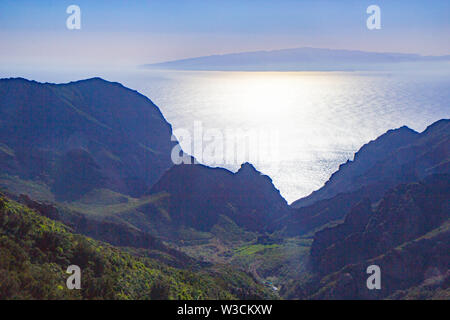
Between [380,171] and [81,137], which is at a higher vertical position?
[81,137]

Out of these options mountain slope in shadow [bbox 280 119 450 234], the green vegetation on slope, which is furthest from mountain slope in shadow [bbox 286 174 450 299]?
the green vegetation on slope

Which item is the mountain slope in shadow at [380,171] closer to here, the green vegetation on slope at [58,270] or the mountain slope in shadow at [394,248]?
the mountain slope in shadow at [394,248]

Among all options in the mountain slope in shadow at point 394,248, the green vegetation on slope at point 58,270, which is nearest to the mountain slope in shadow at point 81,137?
the mountain slope in shadow at point 394,248

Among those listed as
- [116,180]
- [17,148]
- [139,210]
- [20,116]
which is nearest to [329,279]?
[139,210]

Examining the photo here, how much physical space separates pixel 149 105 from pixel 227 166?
1416 inches

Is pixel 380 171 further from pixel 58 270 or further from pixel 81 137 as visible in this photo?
pixel 81 137

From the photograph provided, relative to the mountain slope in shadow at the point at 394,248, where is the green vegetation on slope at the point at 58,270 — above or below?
above

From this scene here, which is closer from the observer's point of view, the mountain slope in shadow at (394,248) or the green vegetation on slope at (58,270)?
the green vegetation on slope at (58,270)

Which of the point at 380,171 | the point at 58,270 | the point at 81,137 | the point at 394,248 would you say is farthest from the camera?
the point at 81,137

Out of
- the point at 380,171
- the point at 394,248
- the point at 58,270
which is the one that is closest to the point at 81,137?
the point at 380,171

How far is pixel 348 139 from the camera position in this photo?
183500 mm

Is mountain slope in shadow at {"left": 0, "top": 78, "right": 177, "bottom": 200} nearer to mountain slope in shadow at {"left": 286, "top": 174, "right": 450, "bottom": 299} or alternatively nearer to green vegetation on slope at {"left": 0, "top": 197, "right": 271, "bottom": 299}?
mountain slope in shadow at {"left": 286, "top": 174, "right": 450, "bottom": 299}

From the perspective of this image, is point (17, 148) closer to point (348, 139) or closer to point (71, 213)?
point (71, 213)

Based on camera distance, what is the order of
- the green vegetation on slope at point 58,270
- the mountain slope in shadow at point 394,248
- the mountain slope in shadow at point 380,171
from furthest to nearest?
1. the mountain slope in shadow at point 380,171
2. the mountain slope in shadow at point 394,248
3. the green vegetation on slope at point 58,270
